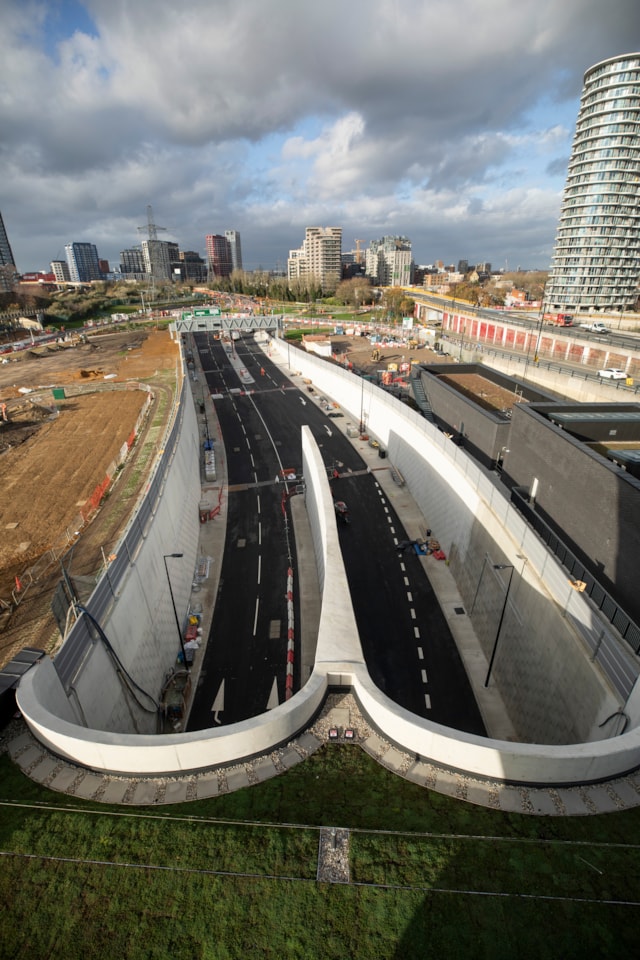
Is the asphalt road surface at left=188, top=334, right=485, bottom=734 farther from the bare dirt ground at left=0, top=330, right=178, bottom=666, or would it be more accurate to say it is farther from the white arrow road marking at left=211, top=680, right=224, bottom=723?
the bare dirt ground at left=0, top=330, right=178, bottom=666

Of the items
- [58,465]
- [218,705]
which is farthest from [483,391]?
[58,465]

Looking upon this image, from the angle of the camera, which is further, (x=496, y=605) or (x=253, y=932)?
(x=496, y=605)

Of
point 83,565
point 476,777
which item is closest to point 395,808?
point 476,777

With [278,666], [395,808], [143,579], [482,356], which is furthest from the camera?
[482,356]

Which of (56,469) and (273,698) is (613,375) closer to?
(273,698)

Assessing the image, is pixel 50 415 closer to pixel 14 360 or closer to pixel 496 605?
pixel 14 360

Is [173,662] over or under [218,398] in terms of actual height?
under

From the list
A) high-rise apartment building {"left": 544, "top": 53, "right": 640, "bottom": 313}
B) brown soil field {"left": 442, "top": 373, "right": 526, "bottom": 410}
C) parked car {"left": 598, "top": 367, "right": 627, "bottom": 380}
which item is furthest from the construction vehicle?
high-rise apartment building {"left": 544, "top": 53, "right": 640, "bottom": 313}
